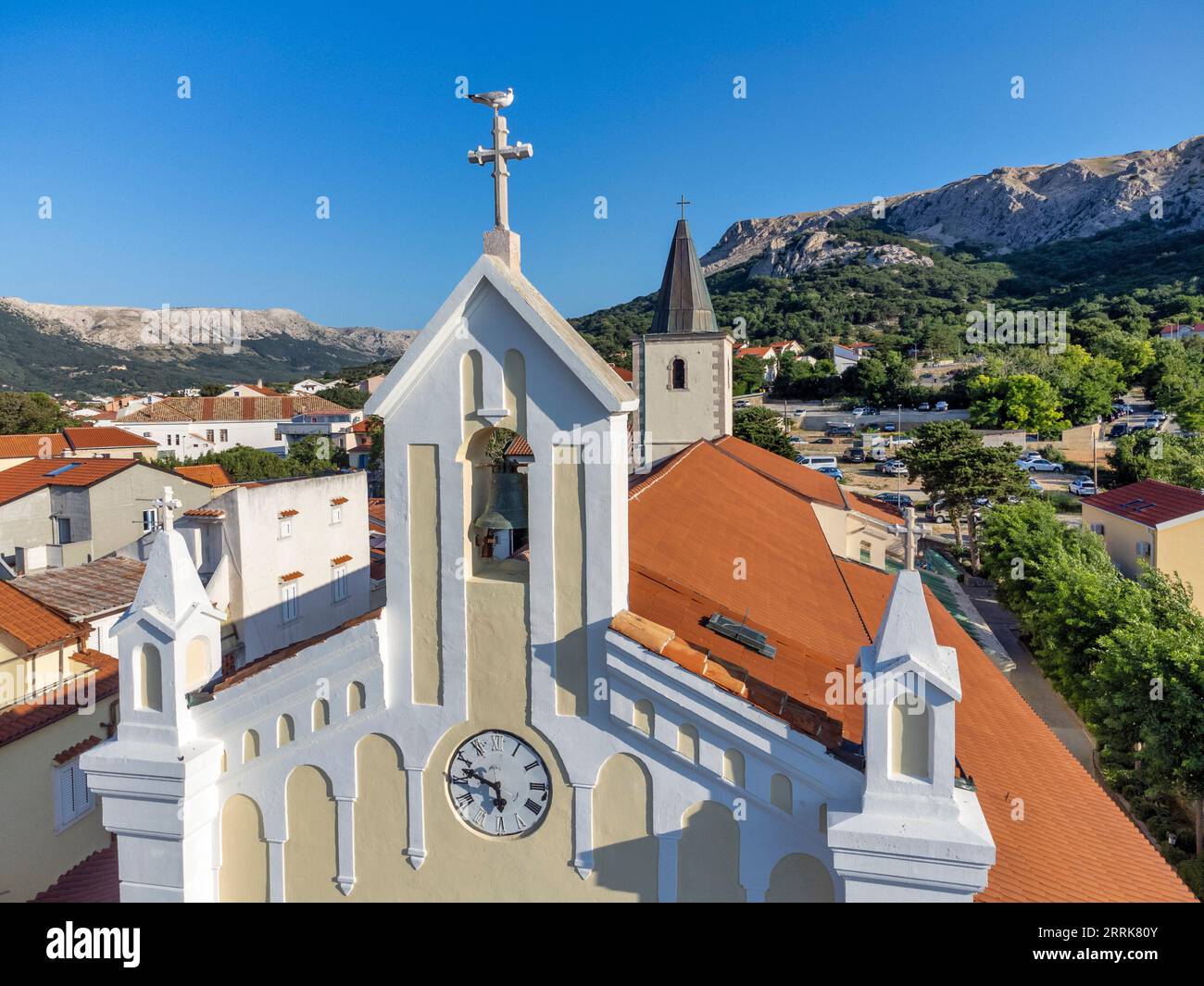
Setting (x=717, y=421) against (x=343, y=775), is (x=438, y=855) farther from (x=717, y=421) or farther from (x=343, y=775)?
(x=717, y=421)

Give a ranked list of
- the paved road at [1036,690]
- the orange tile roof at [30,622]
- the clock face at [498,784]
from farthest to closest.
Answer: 1. the paved road at [1036,690]
2. the orange tile roof at [30,622]
3. the clock face at [498,784]

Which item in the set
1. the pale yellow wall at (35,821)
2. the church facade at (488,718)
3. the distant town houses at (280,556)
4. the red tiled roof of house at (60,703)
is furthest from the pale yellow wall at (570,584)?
the distant town houses at (280,556)

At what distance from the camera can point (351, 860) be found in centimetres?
677

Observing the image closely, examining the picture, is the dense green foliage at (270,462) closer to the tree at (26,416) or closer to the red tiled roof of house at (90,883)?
the tree at (26,416)

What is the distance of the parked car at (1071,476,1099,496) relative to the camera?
53669 mm

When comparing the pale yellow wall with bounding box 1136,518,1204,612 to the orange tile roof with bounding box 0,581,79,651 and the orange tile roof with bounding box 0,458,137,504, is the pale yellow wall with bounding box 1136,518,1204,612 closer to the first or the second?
the orange tile roof with bounding box 0,581,79,651

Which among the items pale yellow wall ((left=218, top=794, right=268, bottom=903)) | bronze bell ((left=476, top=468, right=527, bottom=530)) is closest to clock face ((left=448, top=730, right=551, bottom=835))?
bronze bell ((left=476, top=468, right=527, bottom=530))

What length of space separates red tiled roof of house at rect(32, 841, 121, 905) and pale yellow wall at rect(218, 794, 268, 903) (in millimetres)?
2124

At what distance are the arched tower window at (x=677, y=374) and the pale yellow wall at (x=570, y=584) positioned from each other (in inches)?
989

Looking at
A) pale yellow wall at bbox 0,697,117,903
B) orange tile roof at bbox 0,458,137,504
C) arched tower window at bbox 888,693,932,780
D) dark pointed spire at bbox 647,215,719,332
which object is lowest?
pale yellow wall at bbox 0,697,117,903

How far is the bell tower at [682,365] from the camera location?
30359 mm

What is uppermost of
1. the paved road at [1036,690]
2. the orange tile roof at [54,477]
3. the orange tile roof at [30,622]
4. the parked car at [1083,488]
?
the orange tile roof at [54,477]

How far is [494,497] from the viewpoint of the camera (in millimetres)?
6961
